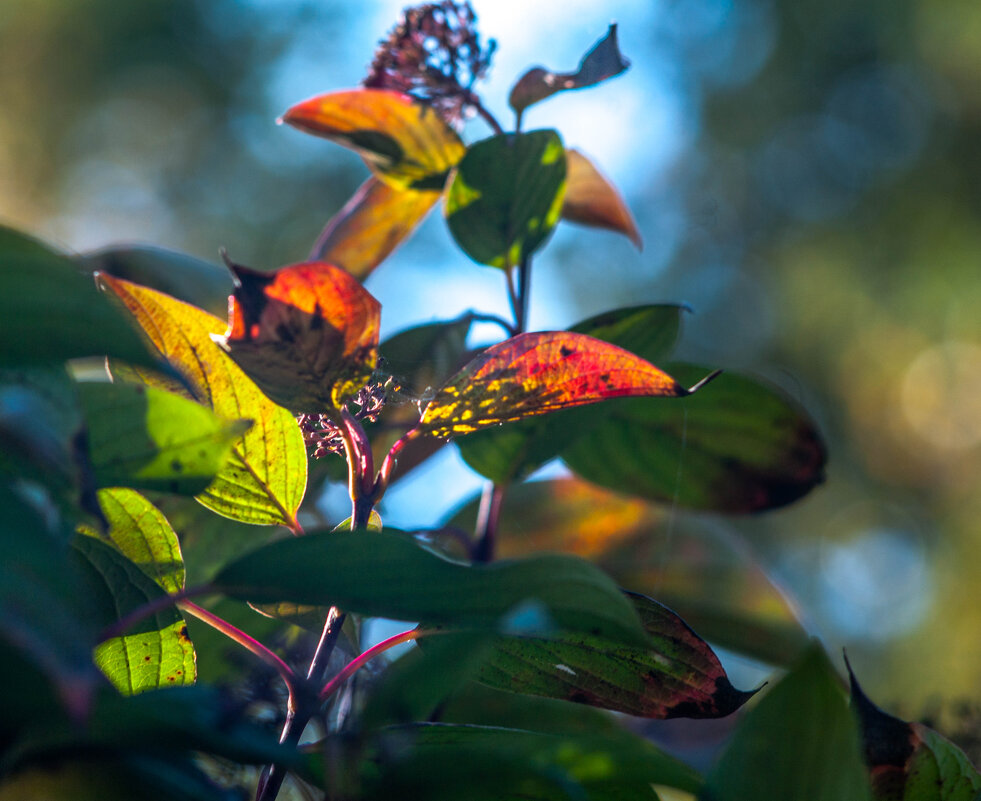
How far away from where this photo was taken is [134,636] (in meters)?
0.32

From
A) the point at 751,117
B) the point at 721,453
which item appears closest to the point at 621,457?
the point at 721,453

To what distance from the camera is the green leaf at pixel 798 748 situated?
0.76 feet

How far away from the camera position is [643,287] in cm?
450

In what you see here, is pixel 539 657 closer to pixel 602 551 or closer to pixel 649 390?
pixel 649 390

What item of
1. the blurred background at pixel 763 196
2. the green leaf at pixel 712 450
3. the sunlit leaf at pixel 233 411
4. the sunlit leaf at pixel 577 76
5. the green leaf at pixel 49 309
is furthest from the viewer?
the blurred background at pixel 763 196

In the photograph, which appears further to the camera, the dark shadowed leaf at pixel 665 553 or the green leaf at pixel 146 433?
the dark shadowed leaf at pixel 665 553

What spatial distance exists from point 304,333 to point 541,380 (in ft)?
0.32

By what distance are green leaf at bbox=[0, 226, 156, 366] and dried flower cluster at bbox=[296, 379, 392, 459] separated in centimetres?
13

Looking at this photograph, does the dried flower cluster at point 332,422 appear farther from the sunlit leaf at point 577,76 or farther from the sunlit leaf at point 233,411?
the sunlit leaf at point 577,76

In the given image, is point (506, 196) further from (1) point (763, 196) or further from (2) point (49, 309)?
(1) point (763, 196)

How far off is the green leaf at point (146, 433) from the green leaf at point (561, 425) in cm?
23

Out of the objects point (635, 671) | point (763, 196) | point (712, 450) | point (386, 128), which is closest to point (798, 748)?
point (635, 671)

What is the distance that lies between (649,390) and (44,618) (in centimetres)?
22

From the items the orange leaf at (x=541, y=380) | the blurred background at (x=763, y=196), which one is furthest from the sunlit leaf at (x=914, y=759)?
the blurred background at (x=763, y=196)
